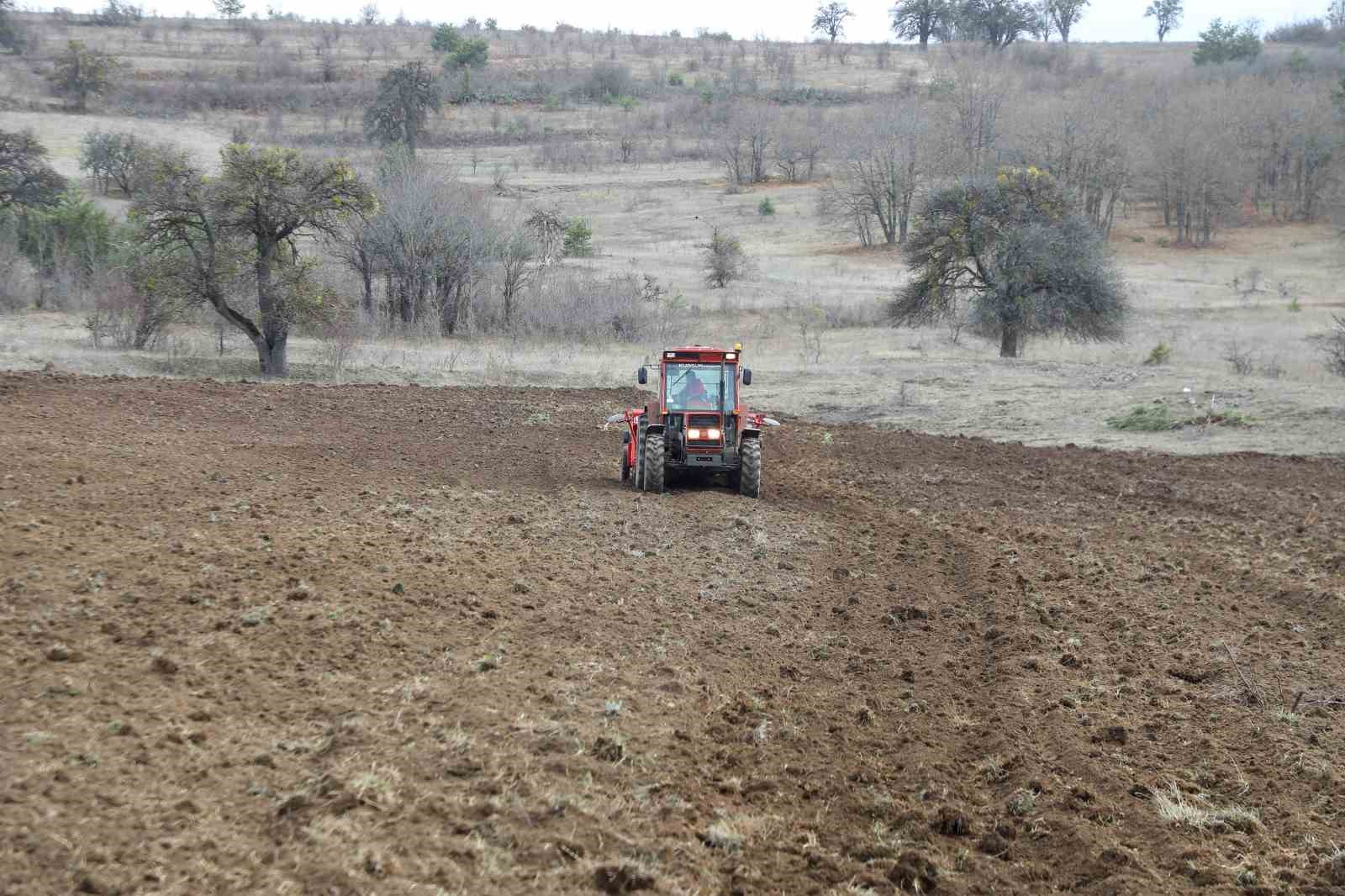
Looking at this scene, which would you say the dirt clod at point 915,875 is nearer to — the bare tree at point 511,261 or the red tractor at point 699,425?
the red tractor at point 699,425

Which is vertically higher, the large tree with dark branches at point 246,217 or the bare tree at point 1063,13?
the bare tree at point 1063,13

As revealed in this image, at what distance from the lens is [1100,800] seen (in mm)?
7113

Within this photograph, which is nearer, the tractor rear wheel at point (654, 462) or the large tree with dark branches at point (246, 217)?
the tractor rear wheel at point (654, 462)

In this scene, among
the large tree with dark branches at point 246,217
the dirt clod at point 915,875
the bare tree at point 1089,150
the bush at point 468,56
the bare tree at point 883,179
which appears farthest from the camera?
the bush at point 468,56

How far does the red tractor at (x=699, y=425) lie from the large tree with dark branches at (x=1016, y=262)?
65.8 ft

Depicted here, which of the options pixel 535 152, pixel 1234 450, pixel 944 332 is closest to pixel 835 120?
pixel 535 152

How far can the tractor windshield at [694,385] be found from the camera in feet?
52.3

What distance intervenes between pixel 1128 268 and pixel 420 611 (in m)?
53.6

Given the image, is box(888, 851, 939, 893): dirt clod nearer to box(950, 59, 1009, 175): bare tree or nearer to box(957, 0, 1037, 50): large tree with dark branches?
box(950, 59, 1009, 175): bare tree

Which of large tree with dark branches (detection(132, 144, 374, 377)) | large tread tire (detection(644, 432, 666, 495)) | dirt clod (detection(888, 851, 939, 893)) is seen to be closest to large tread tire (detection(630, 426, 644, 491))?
large tread tire (detection(644, 432, 666, 495))

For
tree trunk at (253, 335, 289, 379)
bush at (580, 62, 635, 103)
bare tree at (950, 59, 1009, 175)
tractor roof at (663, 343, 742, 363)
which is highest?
bush at (580, 62, 635, 103)

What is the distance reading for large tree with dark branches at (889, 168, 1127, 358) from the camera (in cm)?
3347

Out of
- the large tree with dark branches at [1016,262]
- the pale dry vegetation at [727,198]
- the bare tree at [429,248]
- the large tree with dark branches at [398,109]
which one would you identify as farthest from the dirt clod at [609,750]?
the large tree with dark branches at [398,109]

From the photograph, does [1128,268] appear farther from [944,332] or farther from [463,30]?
[463,30]
